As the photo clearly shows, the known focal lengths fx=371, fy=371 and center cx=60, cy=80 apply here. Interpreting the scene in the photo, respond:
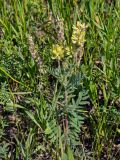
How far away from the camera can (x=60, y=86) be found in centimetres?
173

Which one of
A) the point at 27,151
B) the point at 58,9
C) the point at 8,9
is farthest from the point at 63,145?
the point at 8,9

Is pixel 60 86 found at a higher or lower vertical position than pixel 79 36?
lower

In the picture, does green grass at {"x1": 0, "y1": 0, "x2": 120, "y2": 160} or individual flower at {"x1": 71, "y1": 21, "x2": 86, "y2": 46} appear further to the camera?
green grass at {"x1": 0, "y1": 0, "x2": 120, "y2": 160}

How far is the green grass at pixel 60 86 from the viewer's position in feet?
4.99

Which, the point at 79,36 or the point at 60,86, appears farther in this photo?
the point at 60,86

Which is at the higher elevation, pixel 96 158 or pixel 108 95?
pixel 108 95

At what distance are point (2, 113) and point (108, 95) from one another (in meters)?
0.57

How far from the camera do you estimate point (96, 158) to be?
1.63m

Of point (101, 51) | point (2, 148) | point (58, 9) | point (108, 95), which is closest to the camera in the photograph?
point (2, 148)

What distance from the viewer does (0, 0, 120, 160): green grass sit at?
152cm

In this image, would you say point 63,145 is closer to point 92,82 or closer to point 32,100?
point 32,100

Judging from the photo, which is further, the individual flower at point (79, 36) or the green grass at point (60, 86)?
the green grass at point (60, 86)

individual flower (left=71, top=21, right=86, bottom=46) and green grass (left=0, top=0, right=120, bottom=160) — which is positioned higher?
individual flower (left=71, top=21, right=86, bottom=46)

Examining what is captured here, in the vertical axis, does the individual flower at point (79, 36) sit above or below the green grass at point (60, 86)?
above
